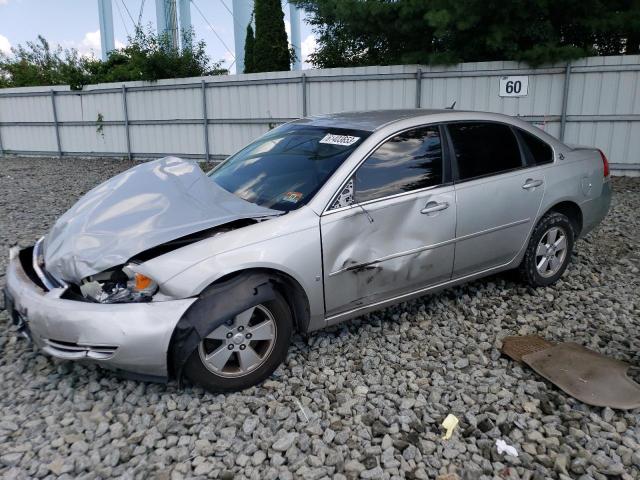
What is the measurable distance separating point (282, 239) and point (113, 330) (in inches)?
41.5

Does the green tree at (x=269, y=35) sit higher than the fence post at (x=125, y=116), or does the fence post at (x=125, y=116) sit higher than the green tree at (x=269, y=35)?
the green tree at (x=269, y=35)

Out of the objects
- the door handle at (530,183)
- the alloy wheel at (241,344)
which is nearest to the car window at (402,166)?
the door handle at (530,183)

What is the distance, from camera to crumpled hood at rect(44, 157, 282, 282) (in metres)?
3.16

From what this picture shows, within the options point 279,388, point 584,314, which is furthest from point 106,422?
point 584,314

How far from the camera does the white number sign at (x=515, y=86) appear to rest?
10.6 m

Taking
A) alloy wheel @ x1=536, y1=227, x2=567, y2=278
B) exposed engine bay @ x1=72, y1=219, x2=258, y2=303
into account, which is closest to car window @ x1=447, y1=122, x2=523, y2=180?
alloy wheel @ x1=536, y1=227, x2=567, y2=278

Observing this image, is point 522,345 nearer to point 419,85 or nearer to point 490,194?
point 490,194

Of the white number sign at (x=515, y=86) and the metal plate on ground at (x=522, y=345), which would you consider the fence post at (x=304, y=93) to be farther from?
the metal plate on ground at (x=522, y=345)

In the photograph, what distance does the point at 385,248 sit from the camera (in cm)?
Result: 366

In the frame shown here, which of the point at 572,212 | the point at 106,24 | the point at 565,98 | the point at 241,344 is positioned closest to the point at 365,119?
the point at 241,344

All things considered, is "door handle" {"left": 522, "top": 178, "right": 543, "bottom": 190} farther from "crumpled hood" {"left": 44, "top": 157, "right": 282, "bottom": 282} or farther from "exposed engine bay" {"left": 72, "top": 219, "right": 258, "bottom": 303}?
"exposed engine bay" {"left": 72, "top": 219, "right": 258, "bottom": 303}

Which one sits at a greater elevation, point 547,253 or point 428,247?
point 428,247

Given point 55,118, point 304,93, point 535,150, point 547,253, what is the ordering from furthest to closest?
point 55,118 < point 304,93 < point 547,253 < point 535,150

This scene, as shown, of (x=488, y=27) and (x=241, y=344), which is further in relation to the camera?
(x=488, y=27)
